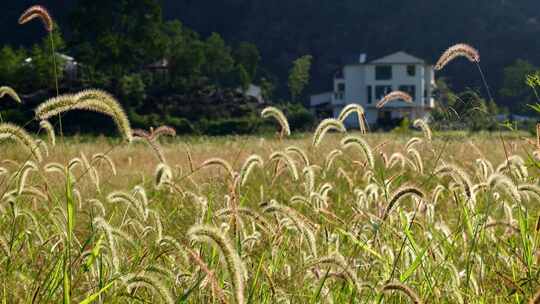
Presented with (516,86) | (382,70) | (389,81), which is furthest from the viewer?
(516,86)

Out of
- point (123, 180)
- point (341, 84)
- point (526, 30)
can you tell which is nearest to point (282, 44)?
point (526, 30)

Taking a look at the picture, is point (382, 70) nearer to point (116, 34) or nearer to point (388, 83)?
point (388, 83)

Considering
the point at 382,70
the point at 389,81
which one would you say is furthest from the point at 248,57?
the point at 389,81

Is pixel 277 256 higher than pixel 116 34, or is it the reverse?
pixel 116 34

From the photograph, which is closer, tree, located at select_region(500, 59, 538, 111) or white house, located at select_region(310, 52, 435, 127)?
white house, located at select_region(310, 52, 435, 127)

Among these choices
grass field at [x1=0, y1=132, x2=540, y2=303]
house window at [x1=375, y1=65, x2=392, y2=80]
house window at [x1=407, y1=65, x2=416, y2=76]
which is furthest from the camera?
house window at [x1=375, y1=65, x2=392, y2=80]

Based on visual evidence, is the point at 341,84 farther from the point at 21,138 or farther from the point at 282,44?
the point at 21,138

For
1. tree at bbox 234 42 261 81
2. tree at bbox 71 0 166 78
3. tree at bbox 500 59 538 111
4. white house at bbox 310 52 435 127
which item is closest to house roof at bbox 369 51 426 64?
white house at bbox 310 52 435 127

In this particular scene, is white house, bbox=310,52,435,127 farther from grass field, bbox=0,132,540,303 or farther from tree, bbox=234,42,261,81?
grass field, bbox=0,132,540,303

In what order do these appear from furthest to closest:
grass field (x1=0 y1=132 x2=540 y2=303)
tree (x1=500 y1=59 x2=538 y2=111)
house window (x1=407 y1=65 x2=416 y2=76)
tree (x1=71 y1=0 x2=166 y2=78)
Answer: tree (x1=500 y1=59 x2=538 y2=111) → house window (x1=407 y1=65 x2=416 y2=76) → tree (x1=71 y1=0 x2=166 y2=78) → grass field (x1=0 y1=132 x2=540 y2=303)

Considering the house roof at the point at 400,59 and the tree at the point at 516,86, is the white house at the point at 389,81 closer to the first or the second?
the house roof at the point at 400,59

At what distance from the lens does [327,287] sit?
8.61 feet

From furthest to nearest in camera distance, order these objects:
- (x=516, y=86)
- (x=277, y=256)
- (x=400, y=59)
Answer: (x=516, y=86) < (x=400, y=59) < (x=277, y=256)

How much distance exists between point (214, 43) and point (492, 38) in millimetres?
56324
